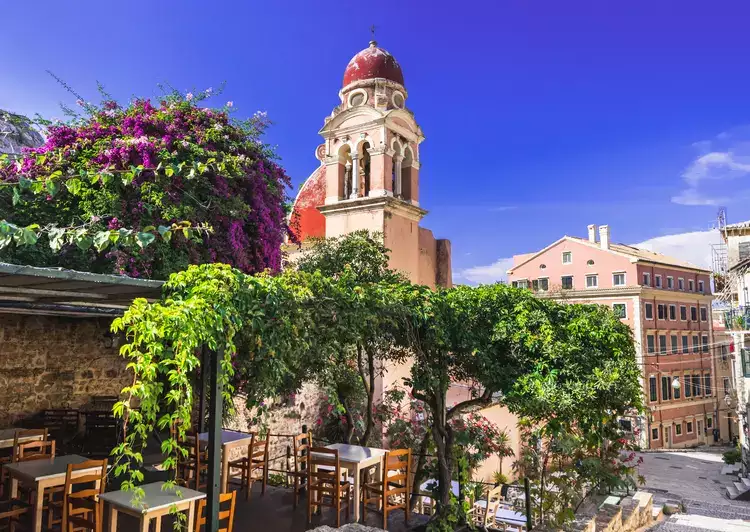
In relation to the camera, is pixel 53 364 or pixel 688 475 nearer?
pixel 53 364

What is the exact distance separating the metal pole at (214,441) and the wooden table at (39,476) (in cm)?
157

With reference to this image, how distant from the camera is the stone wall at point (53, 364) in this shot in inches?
348

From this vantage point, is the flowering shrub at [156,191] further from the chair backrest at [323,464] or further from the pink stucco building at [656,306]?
the pink stucco building at [656,306]

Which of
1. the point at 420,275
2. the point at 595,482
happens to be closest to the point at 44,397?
the point at 595,482

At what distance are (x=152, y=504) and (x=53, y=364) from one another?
6229 mm

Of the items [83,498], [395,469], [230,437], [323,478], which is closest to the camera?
[83,498]

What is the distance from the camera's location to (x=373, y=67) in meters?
17.9

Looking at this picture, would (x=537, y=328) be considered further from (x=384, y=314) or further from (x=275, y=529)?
(x=275, y=529)

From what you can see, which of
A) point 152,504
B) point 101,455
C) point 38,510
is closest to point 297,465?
point 152,504

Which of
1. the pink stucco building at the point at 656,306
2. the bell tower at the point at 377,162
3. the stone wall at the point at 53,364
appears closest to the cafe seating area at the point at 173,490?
the stone wall at the point at 53,364

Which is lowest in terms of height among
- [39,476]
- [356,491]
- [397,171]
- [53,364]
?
[356,491]

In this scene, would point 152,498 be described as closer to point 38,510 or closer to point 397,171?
point 38,510

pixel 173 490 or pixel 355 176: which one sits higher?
pixel 355 176

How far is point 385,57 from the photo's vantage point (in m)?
18.2
